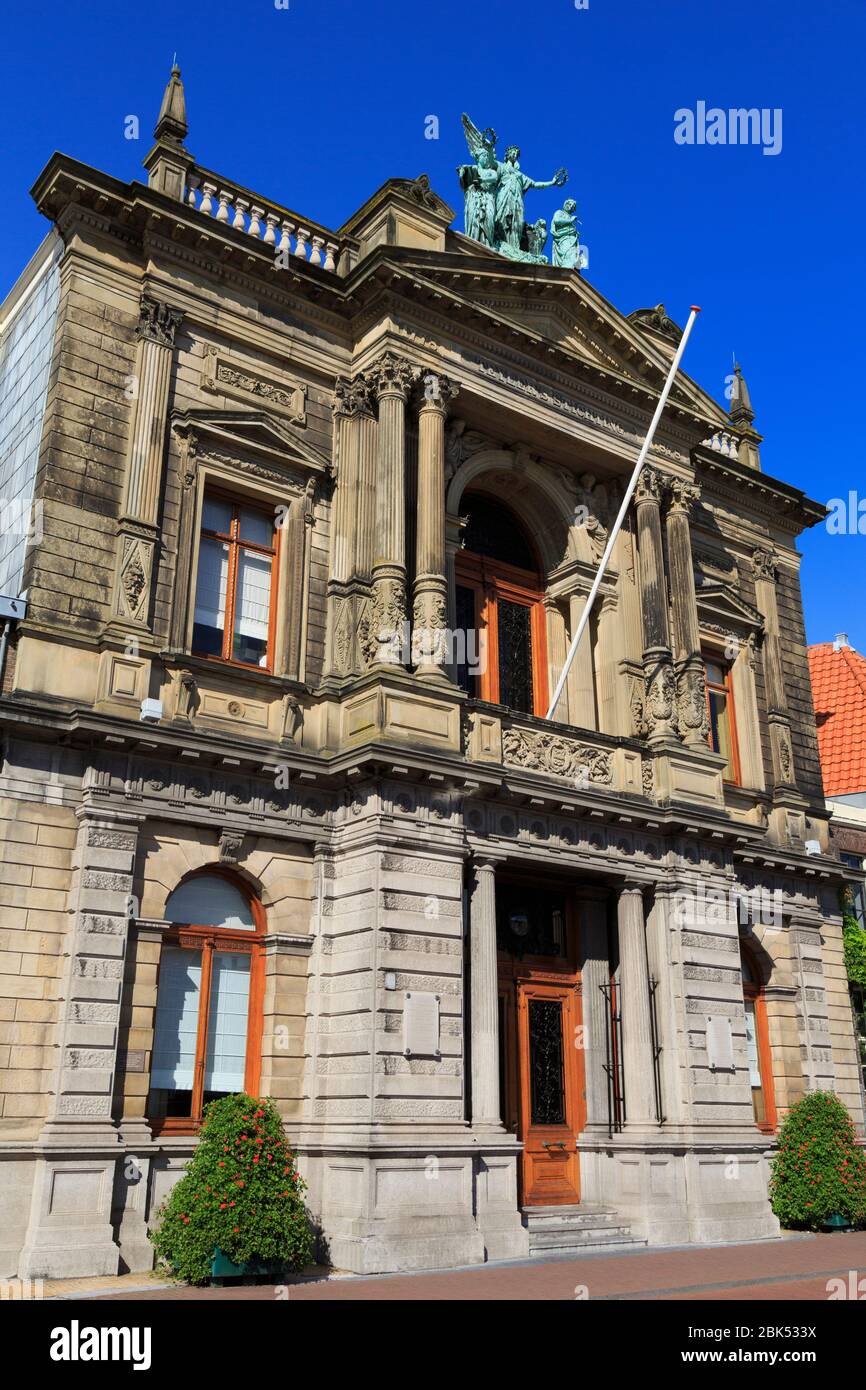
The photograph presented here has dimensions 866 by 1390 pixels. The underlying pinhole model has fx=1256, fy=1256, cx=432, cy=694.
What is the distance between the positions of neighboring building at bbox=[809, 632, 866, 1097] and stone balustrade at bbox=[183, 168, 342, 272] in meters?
16.9

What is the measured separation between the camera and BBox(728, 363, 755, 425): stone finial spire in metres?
27.8

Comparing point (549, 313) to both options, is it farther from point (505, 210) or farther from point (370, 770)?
point (370, 770)

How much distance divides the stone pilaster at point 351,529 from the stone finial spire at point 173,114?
4398 mm

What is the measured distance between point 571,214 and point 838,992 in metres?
16.2

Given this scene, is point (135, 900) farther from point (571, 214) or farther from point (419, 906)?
point (571, 214)

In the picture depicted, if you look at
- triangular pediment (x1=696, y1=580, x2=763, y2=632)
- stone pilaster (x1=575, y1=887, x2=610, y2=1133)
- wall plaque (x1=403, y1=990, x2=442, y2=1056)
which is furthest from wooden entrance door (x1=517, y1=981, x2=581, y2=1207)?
triangular pediment (x1=696, y1=580, x2=763, y2=632)

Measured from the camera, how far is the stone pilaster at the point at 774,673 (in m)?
25.5

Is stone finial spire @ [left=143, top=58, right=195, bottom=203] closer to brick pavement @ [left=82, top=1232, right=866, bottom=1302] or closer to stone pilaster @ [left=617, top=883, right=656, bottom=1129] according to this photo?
stone pilaster @ [left=617, top=883, right=656, bottom=1129]

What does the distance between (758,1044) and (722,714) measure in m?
6.44

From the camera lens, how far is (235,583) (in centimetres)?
1867

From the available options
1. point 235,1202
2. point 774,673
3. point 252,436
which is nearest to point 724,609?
point 774,673

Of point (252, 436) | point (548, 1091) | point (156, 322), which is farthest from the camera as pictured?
point (548, 1091)

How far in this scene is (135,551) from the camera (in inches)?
672

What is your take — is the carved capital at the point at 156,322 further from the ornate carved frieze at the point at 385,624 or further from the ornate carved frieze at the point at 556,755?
the ornate carved frieze at the point at 556,755
